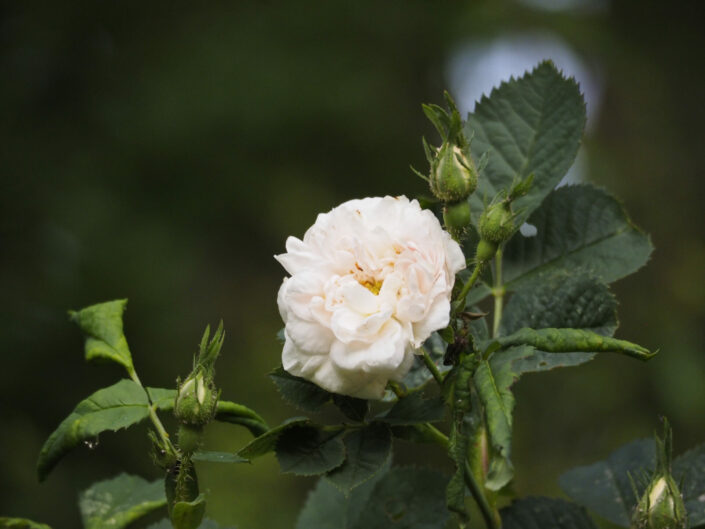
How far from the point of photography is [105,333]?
677mm

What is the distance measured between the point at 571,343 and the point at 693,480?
25 centimetres

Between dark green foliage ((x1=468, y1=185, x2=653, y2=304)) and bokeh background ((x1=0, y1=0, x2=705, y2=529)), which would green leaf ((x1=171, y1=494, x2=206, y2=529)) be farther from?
bokeh background ((x1=0, y1=0, x2=705, y2=529))

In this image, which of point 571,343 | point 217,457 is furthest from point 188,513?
point 571,343

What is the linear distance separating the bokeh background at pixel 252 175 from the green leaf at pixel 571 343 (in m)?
1.76

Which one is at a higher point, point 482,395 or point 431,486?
point 482,395

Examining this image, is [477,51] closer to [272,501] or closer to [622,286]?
[622,286]

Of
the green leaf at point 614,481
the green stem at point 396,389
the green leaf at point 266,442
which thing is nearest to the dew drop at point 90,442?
the green leaf at point 266,442

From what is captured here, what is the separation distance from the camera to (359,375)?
51 cm

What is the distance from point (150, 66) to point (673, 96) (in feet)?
6.48

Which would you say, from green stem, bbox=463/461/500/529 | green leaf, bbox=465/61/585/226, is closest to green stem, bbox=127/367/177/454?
green stem, bbox=463/461/500/529

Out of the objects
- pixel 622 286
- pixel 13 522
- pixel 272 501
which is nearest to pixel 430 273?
pixel 13 522

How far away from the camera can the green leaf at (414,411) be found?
55cm

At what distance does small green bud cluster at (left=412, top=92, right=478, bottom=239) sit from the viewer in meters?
0.56

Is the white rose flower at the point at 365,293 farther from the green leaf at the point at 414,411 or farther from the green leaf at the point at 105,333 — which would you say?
the green leaf at the point at 105,333
